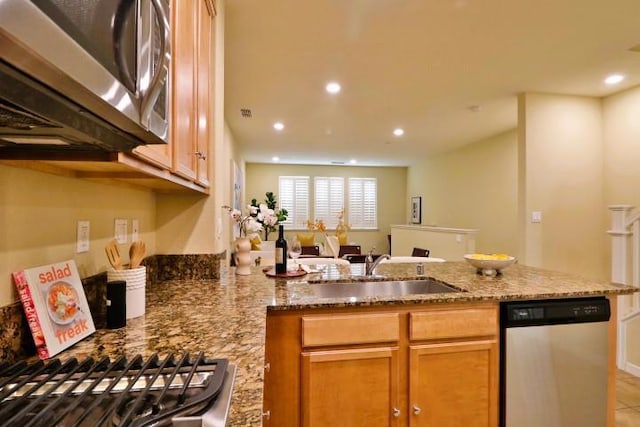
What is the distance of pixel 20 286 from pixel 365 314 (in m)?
1.20

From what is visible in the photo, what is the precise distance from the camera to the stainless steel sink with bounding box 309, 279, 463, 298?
1.86 metres

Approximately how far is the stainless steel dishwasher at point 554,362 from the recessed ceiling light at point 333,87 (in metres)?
2.54

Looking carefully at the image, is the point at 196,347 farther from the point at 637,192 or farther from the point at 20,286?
the point at 637,192

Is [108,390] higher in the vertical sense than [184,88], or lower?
lower

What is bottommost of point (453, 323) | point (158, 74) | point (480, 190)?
point (453, 323)

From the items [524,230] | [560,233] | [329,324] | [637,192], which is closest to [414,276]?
[329,324]

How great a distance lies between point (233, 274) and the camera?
1.96 metres

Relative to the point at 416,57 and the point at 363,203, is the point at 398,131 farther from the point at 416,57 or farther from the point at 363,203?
the point at 363,203

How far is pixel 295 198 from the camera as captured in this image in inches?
332

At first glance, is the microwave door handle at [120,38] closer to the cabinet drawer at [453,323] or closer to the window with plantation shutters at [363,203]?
the cabinet drawer at [453,323]

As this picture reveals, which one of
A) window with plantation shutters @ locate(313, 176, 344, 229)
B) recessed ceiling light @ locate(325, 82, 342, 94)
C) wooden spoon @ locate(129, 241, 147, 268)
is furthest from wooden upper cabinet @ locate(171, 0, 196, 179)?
window with plantation shutters @ locate(313, 176, 344, 229)

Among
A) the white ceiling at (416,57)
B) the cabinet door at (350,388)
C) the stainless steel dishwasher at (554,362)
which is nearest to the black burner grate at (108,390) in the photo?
the cabinet door at (350,388)

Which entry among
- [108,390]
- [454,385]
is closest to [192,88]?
[108,390]

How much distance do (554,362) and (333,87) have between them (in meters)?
2.87
